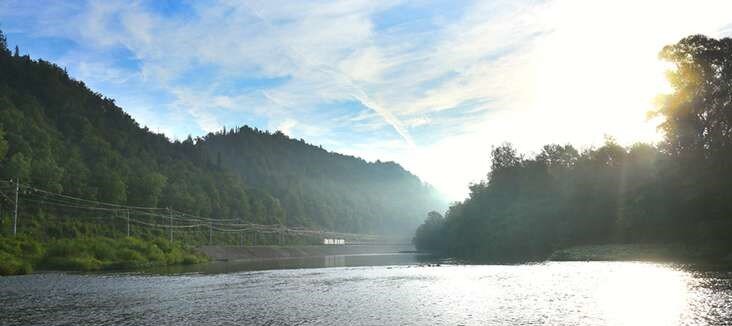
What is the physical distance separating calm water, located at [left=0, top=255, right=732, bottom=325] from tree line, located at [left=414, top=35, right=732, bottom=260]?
3252 cm

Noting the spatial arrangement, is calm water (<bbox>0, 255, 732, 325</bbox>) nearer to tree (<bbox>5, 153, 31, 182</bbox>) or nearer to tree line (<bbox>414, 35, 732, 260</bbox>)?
tree line (<bbox>414, 35, 732, 260</bbox>)

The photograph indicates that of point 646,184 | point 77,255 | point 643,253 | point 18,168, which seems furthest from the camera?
point 18,168

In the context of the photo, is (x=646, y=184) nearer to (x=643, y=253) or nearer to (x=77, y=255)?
(x=643, y=253)

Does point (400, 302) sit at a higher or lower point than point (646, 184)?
lower

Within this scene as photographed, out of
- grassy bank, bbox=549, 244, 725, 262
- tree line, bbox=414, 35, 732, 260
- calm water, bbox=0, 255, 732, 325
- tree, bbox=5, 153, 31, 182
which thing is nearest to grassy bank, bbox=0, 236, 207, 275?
calm water, bbox=0, 255, 732, 325

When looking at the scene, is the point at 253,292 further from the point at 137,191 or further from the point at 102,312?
the point at 137,191

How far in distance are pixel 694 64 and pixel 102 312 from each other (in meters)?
89.3

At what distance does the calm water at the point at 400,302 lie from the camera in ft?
93.1

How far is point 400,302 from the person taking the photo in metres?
36.6

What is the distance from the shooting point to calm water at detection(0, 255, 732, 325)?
28375 mm

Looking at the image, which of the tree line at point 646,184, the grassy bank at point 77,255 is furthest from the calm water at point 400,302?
the tree line at point 646,184

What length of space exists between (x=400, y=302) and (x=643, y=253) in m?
61.6

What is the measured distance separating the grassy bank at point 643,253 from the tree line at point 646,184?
2015mm

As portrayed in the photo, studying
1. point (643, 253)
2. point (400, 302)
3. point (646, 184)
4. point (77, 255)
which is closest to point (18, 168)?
point (77, 255)
